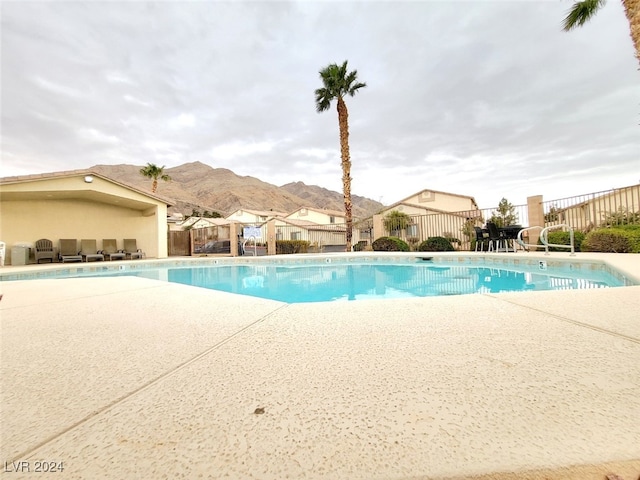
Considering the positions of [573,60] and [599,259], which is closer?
[599,259]

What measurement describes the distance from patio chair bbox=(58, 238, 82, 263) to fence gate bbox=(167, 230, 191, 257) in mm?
5071

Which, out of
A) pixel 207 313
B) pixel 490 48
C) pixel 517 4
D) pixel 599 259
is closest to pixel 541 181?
pixel 490 48

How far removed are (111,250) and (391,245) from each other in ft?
50.6

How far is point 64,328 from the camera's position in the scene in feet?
7.92

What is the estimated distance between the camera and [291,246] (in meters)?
17.8

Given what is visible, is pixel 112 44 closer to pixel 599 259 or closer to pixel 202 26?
pixel 202 26

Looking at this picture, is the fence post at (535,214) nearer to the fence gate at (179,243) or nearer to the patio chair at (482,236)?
the patio chair at (482,236)

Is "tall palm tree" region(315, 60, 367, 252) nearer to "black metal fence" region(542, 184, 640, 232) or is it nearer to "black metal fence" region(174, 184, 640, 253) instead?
"black metal fence" region(174, 184, 640, 253)

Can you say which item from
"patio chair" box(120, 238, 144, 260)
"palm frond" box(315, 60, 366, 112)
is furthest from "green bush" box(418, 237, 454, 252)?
"patio chair" box(120, 238, 144, 260)

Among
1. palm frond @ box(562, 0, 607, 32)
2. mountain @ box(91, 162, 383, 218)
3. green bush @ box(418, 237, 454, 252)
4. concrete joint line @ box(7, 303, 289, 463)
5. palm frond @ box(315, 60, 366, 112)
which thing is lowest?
concrete joint line @ box(7, 303, 289, 463)

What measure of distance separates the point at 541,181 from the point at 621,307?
2788 centimetres

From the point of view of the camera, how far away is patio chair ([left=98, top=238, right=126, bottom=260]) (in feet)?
48.4

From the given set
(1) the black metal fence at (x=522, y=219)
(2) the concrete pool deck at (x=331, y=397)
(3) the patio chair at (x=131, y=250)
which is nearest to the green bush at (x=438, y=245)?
(1) the black metal fence at (x=522, y=219)

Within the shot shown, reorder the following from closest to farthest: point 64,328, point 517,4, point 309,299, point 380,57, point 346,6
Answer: point 64,328 < point 309,299 < point 517,4 < point 346,6 < point 380,57
